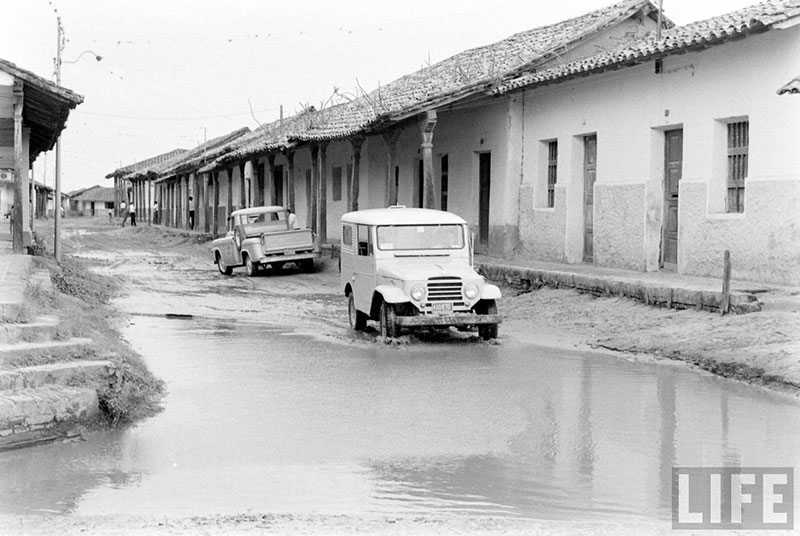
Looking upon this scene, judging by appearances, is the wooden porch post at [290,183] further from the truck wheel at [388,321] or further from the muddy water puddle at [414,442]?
the muddy water puddle at [414,442]

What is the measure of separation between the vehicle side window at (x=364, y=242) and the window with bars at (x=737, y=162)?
20.0 feet

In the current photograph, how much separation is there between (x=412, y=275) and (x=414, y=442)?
5.73 m

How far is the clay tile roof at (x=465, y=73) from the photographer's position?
23781 millimetres

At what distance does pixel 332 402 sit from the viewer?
968cm

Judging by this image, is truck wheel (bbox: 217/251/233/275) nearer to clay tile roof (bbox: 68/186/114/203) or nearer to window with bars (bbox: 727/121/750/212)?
window with bars (bbox: 727/121/750/212)

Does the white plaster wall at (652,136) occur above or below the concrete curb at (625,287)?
above

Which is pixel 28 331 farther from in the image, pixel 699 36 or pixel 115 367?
pixel 699 36

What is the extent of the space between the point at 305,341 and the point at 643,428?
6.30 metres

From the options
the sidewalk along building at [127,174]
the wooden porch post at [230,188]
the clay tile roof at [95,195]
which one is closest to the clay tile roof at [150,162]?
the sidewalk along building at [127,174]

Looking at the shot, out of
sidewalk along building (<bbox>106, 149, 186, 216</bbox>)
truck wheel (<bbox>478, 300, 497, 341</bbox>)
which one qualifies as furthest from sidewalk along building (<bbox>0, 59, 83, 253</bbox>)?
sidewalk along building (<bbox>106, 149, 186, 216</bbox>)

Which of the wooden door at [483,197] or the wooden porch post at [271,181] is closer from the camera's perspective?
the wooden door at [483,197]

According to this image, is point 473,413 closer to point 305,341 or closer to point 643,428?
point 643,428

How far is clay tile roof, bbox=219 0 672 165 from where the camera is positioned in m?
23.8

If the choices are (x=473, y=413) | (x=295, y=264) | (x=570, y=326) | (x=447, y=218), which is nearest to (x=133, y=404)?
(x=473, y=413)
